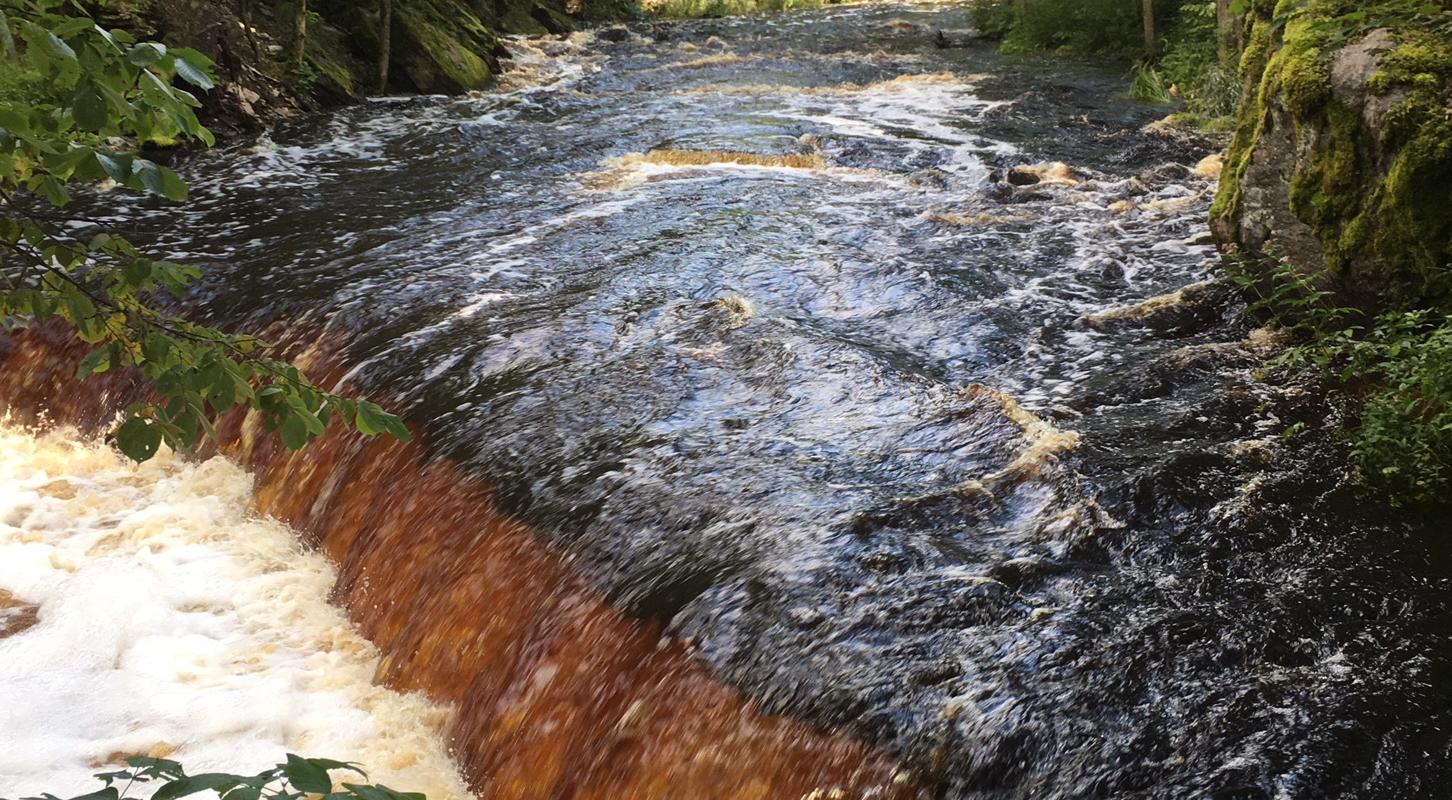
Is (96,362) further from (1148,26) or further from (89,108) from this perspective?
(1148,26)

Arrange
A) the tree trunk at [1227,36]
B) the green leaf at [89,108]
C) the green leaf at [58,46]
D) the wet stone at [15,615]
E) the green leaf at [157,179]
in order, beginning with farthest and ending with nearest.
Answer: the tree trunk at [1227,36] → the wet stone at [15,615] → the green leaf at [157,179] → the green leaf at [89,108] → the green leaf at [58,46]

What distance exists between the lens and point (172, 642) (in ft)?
15.4

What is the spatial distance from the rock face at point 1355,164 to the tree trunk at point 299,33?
36.7 feet

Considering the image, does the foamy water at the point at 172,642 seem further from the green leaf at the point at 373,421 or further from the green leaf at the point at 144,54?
the green leaf at the point at 144,54

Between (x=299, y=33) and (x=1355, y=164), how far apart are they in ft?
40.6

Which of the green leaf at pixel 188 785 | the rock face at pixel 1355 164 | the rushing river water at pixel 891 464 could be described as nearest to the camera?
the green leaf at pixel 188 785

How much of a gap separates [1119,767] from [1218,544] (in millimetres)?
1278

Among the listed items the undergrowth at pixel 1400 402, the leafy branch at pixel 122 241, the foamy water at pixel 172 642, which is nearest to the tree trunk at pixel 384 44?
the foamy water at pixel 172 642

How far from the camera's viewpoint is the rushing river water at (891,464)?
3.14m

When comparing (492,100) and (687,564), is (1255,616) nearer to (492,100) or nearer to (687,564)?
(687,564)

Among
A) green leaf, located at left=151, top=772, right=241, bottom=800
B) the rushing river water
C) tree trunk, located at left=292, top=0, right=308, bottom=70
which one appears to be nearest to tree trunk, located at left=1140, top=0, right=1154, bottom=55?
the rushing river water

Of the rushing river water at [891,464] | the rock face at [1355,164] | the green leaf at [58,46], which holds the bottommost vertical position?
the rushing river water at [891,464]

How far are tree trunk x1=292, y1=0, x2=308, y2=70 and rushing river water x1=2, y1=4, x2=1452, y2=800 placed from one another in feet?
14.2

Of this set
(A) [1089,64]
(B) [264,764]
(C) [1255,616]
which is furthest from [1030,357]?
(A) [1089,64]
